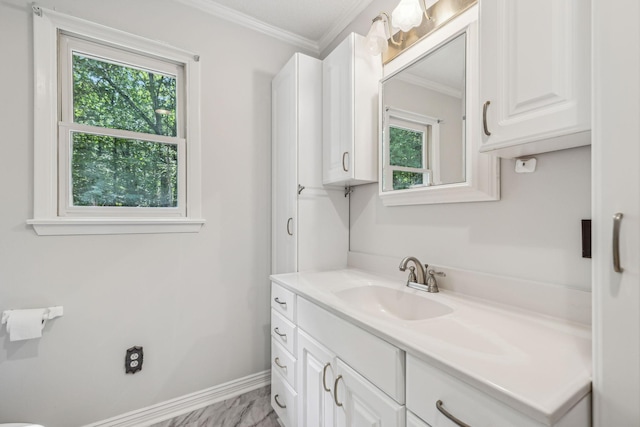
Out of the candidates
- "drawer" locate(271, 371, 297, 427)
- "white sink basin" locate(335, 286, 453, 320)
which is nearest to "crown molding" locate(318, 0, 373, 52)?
"white sink basin" locate(335, 286, 453, 320)

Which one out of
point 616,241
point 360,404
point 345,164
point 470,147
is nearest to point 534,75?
point 470,147

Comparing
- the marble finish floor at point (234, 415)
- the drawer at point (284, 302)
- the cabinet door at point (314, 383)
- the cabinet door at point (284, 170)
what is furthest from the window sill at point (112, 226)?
the marble finish floor at point (234, 415)

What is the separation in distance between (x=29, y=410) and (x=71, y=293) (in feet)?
1.94

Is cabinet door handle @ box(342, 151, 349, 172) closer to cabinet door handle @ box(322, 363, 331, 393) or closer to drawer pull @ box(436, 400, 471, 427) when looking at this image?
cabinet door handle @ box(322, 363, 331, 393)

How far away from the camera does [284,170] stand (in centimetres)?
191

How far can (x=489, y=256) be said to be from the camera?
1152 mm

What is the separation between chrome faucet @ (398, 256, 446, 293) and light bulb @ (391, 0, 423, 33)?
1.12m

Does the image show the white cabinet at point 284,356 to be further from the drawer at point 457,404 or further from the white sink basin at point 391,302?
the drawer at point 457,404

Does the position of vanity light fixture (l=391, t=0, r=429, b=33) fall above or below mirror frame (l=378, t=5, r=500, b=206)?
above

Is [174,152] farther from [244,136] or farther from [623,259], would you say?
[623,259]

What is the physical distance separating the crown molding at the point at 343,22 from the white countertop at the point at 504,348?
6.01 feet

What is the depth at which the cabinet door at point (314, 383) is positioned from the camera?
1.13 meters

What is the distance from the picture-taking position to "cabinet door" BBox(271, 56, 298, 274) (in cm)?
180

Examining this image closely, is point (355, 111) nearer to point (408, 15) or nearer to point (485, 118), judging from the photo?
point (408, 15)
